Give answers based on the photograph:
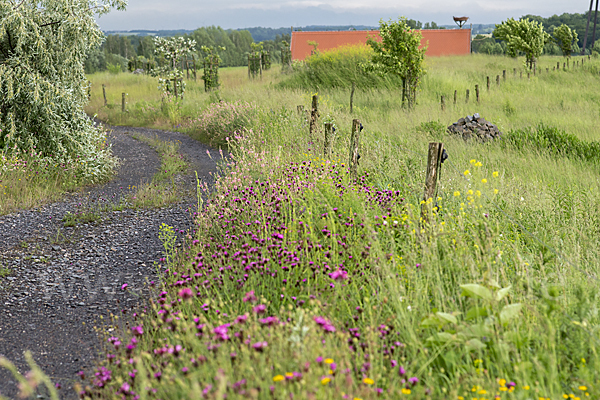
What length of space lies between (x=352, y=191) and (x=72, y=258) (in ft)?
11.2

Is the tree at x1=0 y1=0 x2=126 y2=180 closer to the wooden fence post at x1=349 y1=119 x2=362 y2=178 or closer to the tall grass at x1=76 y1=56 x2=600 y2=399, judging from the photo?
the tall grass at x1=76 y1=56 x2=600 y2=399

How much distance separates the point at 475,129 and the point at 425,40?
31.5m

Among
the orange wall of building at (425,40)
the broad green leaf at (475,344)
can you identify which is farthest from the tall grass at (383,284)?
the orange wall of building at (425,40)

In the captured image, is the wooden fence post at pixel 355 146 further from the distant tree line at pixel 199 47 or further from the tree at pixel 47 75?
the distant tree line at pixel 199 47

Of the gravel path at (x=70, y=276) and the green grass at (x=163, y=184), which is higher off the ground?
the green grass at (x=163, y=184)

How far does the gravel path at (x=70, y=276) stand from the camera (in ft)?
12.0

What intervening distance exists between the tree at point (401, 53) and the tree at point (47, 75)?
324 inches

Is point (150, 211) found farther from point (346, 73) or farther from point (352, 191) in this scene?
point (346, 73)

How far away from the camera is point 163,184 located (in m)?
8.84

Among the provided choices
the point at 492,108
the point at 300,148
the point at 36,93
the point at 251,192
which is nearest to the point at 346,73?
the point at 492,108

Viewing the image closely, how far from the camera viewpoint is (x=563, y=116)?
472 inches

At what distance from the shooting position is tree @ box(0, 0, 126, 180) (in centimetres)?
845

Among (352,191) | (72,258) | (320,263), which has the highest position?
(352,191)

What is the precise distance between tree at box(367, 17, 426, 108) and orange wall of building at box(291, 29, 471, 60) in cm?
2206
